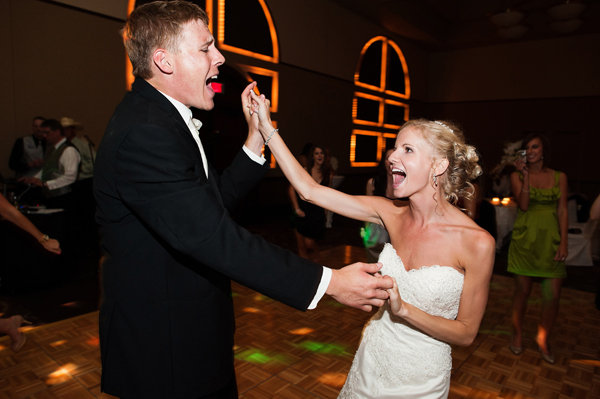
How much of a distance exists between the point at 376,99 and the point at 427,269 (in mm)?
10693

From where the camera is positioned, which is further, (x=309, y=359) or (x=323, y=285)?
(x=309, y=359)

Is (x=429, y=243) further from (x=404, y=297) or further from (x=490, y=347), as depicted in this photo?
(x=490, y=347)

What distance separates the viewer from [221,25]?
7164mm

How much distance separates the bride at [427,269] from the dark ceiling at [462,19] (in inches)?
335

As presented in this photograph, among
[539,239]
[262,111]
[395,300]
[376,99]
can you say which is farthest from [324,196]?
[376,99]

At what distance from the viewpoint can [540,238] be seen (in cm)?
309

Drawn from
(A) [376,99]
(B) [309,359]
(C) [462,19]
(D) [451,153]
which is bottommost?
(B) [309,359]

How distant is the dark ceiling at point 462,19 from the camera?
927 cm

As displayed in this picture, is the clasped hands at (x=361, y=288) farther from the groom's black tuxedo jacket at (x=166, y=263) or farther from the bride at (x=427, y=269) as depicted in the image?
the bride at (x=427, y=269)

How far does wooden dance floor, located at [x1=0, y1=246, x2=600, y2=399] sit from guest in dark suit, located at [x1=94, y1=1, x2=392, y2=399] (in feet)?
4.80

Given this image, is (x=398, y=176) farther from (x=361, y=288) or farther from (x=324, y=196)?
(x=361, y=288)

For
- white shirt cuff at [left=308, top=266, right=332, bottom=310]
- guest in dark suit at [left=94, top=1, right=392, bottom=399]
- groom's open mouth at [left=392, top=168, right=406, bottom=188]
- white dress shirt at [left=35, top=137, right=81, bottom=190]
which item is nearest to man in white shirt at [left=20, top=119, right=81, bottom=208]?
white dress shirt at [left=35, top=137, right=81, bottom=190]

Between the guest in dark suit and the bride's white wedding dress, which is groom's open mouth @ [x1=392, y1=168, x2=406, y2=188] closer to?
the bride's white wedding dress

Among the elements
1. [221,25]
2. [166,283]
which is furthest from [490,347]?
[221,25]
